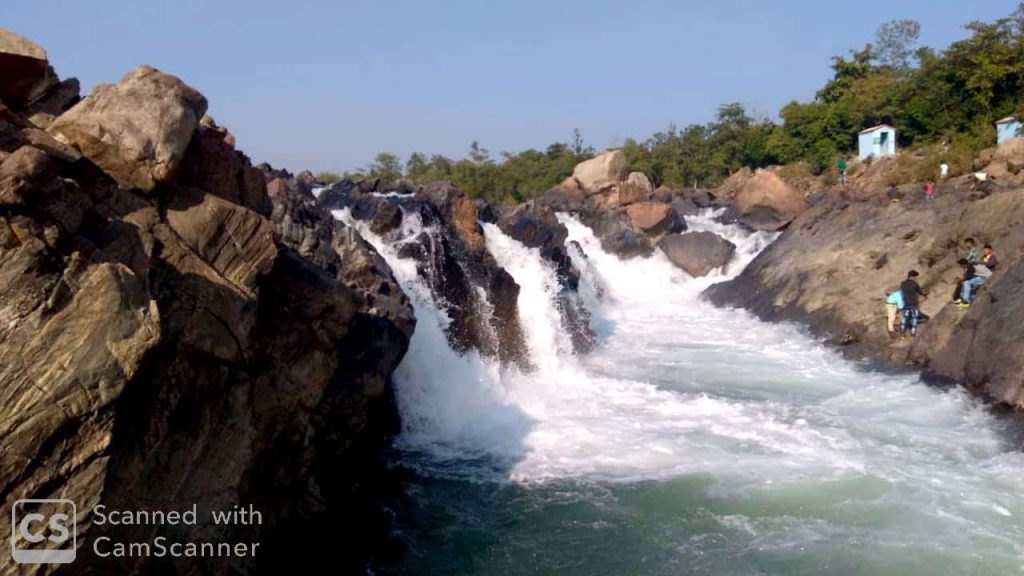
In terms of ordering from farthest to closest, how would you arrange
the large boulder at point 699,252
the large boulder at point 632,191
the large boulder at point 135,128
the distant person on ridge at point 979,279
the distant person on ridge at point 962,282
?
the large boulder at point 632,191, the large boulder at point 699,252, the distant person on ridge at point 962,282, the distant person on ridge at point 979,279, the large boulder at point 135,128

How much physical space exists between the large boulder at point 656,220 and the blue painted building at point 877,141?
1245cm

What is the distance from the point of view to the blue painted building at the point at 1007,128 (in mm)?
29969

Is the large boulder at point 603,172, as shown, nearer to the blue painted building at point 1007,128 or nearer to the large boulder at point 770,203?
the large boulder at point 770,203

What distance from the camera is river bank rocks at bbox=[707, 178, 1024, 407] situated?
12930 millimetres

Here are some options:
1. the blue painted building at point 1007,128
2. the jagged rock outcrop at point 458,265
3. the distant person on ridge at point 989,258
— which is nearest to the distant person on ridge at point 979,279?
the distant person on ridge at point 989,258

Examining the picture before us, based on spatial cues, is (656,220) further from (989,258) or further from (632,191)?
(989,258)

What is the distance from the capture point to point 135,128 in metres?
6.71

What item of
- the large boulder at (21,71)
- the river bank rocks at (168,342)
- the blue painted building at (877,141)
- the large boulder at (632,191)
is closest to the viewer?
the river bank rocks at (168,342)

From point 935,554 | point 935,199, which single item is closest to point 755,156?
point 935,199

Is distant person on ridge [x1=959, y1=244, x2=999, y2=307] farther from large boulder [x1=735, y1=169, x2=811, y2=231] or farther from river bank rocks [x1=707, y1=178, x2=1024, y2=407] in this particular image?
large boulder [x1=735, y1=169, x2=811, y2=231]

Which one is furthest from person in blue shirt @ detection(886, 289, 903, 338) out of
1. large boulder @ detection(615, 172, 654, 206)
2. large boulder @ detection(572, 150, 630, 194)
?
large boulder @ detection(572, 150, 630, 194)

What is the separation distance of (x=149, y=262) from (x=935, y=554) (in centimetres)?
750

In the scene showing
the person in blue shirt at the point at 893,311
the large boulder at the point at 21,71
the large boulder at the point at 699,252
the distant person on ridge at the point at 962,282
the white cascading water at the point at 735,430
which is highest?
the large boulder at the point at 699,252

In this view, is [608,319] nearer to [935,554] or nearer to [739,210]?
[739,210]
